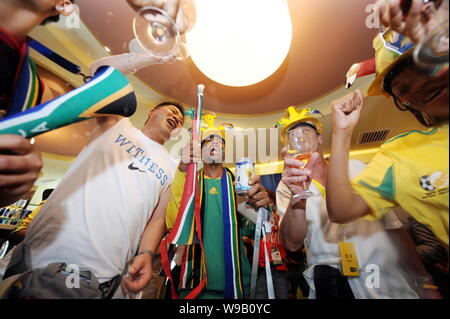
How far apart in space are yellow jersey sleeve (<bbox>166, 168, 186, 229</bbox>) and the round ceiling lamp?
0.58 metres

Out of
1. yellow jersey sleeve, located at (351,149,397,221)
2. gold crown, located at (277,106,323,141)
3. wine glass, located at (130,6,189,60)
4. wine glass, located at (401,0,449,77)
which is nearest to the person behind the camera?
wine glass, located at (401,0,449,77)

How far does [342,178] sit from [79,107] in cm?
71

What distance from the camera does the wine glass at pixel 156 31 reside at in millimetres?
520

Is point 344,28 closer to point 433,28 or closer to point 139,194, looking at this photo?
point 433,28

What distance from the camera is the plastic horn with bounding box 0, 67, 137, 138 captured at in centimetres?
36

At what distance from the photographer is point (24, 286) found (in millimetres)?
469

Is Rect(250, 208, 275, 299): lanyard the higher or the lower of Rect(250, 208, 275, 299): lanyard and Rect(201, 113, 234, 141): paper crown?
the lower

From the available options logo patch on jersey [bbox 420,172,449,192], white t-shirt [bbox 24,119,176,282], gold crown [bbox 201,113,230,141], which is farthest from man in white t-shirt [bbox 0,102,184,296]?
logo patch on jersey [bbox 420,172,449,192]

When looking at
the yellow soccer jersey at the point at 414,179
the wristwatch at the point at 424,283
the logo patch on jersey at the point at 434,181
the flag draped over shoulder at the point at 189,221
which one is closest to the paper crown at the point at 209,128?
the flag draped over shoulder at the point at 189,221

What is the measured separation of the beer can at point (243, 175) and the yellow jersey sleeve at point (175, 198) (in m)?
0.28

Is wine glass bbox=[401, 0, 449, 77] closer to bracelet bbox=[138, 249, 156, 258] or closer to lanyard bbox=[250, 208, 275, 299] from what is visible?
lanyard bbox=[250, 208, 275, 299]

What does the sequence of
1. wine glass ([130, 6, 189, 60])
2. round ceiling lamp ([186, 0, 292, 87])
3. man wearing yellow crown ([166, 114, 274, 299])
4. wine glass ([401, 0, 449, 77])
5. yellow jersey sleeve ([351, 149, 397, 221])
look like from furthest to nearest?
man wearing yellow crown ([166, 114, 274, 299]) < round ceiling lamp ([186, 0, 292, 87]) < wine glass ([130, 6, 189, 60]) < yellow jersey sleeve ([351, 149, 397, 221]) < wine glass ([401, 0, 449, 77])

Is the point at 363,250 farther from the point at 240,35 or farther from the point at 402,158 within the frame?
the point at 240,35

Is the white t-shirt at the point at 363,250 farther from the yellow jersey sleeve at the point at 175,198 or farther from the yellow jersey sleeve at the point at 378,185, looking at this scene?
the yellow jersey sleeve at the point at 175,198
